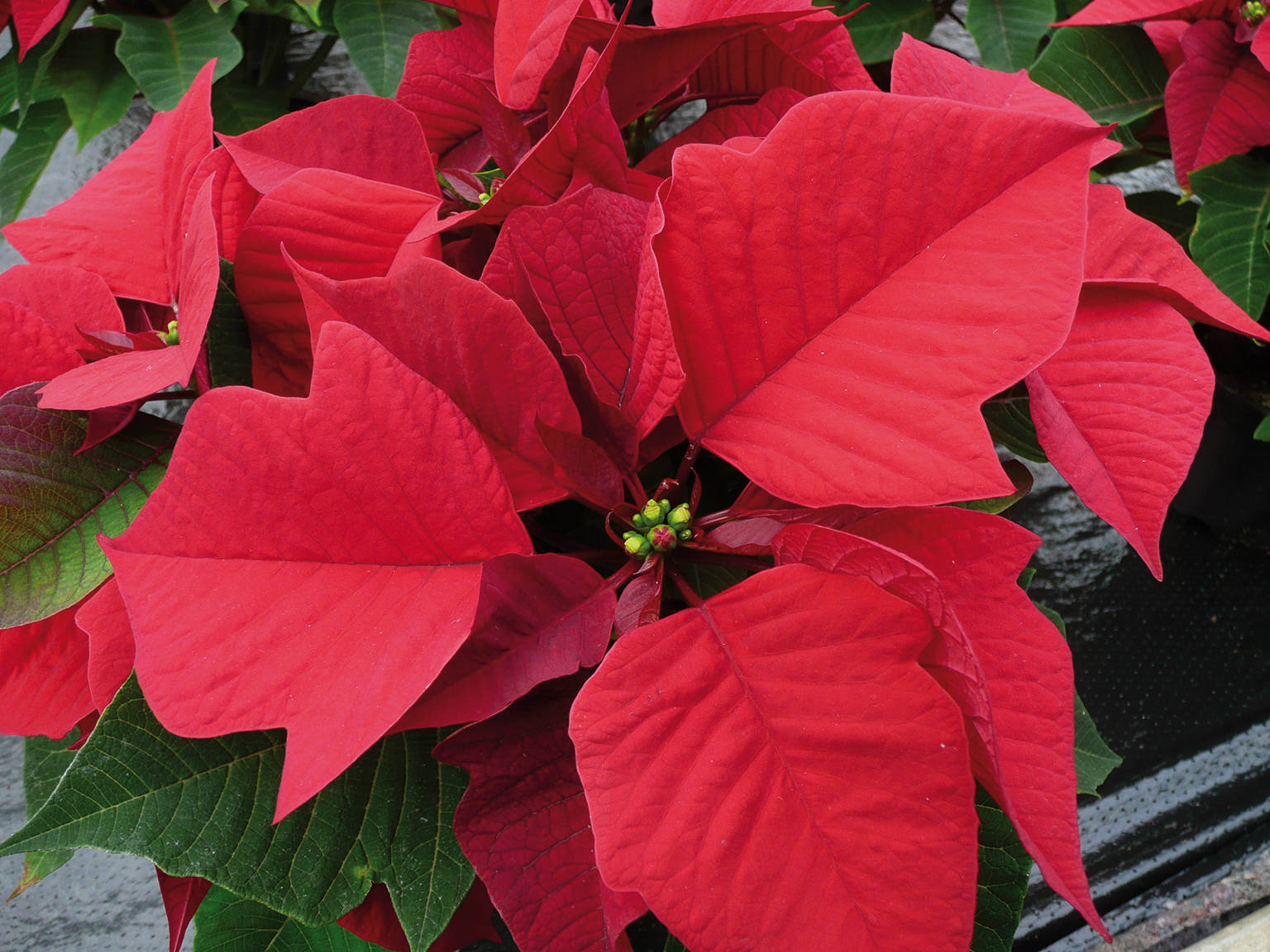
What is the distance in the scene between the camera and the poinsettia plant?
0.22 m

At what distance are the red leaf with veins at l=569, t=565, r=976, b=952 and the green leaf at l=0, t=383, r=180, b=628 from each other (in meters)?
0.20

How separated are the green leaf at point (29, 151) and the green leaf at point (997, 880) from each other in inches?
38.0

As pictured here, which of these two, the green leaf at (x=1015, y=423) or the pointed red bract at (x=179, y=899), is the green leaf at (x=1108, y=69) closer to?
the green leaf at (x=1015, y=423)

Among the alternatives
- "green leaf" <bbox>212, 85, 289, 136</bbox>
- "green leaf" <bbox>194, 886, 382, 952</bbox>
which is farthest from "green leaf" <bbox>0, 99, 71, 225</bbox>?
"green leaf" <bbox>194, 886, 382, 952</bbox>

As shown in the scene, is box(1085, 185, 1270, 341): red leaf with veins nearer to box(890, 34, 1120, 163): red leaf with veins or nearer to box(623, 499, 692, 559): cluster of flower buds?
box(890, 34, 1120, 163): red leaf with veins

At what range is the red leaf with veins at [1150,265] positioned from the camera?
30 cm

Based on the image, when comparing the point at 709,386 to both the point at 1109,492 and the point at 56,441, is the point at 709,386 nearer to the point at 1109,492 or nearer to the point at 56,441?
the point at 1109,492

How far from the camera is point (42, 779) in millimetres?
425

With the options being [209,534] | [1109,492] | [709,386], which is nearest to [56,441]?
[209,534]

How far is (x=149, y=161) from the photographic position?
38cm

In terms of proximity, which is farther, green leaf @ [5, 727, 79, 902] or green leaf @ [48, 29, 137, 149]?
green leaf @ [48, 29, 137, 149]

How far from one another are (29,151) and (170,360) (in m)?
0.78

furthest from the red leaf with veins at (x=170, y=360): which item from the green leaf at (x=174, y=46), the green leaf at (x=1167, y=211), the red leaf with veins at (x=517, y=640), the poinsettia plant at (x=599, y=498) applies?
the green leaf at (x=1167, y=211)

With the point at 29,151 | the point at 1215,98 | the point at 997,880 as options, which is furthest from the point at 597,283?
the point at 29,151
